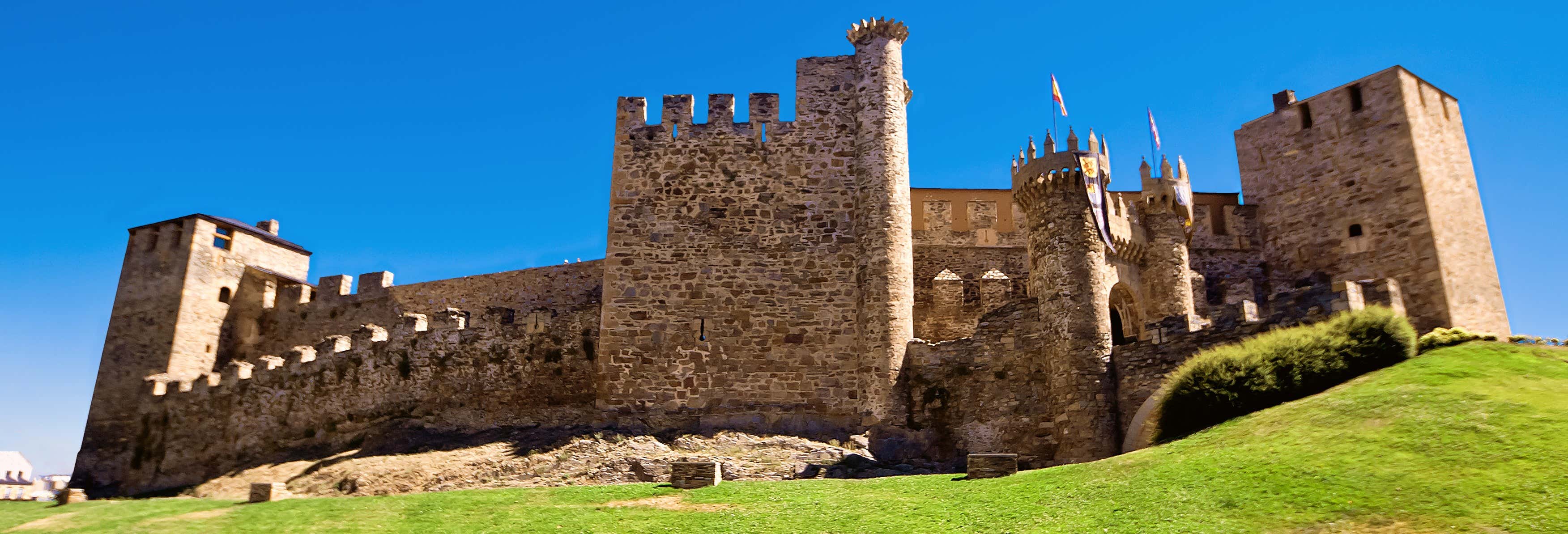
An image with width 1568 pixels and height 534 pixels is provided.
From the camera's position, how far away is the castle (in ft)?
72.6

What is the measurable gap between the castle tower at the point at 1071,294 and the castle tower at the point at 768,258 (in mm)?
3030

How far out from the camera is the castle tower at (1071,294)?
67.5ft

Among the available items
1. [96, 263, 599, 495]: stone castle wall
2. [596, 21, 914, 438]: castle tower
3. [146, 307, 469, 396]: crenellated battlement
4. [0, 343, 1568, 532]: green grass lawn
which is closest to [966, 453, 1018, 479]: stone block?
[0, 343, 1568, 532]: green grass lawn

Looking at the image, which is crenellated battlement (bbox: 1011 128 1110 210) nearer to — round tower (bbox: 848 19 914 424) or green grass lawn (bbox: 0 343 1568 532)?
round tower (bbox: 848 19 914 424)

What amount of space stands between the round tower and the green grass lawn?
5008 millimetres

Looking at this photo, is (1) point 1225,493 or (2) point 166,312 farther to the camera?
(2) point 166,312

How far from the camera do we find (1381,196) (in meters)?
29.4

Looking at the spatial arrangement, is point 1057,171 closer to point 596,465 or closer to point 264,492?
point 596,465

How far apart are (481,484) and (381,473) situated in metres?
2.61

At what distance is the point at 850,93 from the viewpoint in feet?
84.7

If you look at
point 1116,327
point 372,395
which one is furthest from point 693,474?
point 372,395

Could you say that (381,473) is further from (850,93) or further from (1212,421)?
(1212,421)

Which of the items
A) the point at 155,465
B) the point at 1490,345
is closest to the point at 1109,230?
the point at 1490,345

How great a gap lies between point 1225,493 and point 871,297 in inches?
451
